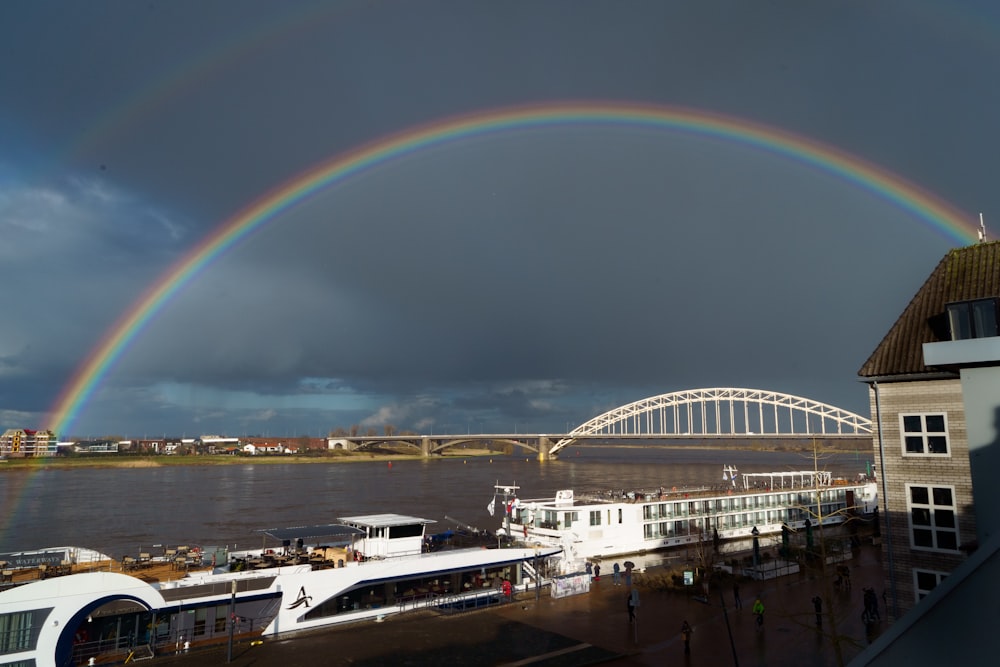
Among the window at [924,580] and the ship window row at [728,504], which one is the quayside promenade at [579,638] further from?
the ship window row at [728,504]

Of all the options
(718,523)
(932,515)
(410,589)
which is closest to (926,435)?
(932,515)

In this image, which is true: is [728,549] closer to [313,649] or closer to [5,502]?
[313,649]

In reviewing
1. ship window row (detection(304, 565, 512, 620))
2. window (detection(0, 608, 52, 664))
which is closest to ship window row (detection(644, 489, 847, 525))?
ship window row (detection(304, 565, 512, 620))

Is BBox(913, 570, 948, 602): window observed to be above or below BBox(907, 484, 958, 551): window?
below

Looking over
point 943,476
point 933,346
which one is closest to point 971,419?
point 933,346

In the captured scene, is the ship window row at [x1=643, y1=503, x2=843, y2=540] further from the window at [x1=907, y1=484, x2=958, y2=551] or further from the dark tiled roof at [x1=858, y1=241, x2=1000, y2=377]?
the dark tiled roof at [x1=858, y1=241, x2=1000, y2=377]

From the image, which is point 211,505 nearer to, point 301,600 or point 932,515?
point 301,600
